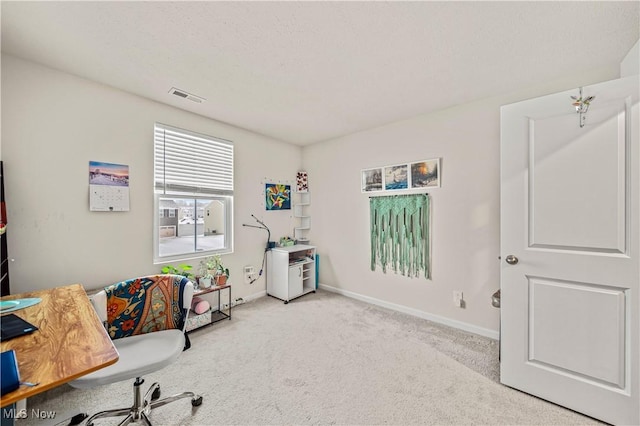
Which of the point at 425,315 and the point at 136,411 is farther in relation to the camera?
the point at 425,315

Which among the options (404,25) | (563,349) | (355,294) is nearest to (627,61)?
(404,25)

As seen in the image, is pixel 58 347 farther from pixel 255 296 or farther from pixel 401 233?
pixel 401 233

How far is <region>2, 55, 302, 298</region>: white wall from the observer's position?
189 centimetres

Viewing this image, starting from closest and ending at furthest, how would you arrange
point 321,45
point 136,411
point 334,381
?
point 136,411, point 321,45, point 334,381

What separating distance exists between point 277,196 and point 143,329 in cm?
243

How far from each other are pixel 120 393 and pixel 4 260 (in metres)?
1.23

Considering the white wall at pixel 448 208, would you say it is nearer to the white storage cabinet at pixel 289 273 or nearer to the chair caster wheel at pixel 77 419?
the white storage cabinet at pixel 289 273

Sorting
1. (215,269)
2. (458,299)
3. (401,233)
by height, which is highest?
(401,233)

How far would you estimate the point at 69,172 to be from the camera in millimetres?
2100

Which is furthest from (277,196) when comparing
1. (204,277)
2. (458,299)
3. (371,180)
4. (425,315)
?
(458,299)

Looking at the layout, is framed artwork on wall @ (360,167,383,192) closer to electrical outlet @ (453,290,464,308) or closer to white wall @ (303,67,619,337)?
white wall @ (303,67,619,337)

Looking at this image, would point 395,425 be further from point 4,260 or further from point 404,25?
point 4,260

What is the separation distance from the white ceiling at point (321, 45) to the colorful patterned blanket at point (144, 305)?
1626 mm

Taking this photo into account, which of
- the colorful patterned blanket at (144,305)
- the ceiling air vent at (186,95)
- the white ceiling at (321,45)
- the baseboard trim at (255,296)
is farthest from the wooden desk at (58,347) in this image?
the baseboard trim at (255,296)
